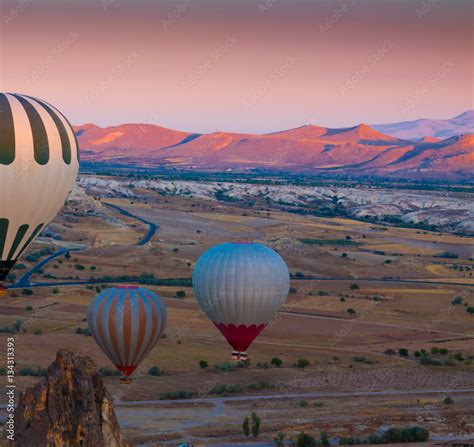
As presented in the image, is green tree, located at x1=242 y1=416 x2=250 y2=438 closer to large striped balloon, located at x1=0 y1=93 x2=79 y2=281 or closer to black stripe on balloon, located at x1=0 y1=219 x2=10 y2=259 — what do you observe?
large striped balloon, located at x1=0 y1=93 x2=79 y2=281

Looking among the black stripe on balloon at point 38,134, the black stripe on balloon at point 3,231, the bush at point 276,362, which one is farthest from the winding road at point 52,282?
the black stripe on balloon at point 38,134

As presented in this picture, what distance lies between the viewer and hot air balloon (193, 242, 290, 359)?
38.0 metres

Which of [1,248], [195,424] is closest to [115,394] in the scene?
[195,424]

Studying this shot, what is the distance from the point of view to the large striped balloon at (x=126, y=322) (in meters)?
36.4

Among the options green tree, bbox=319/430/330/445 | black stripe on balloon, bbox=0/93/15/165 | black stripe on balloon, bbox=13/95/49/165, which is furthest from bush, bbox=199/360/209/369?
black stripe on balloon, bbox=0/93/15/165

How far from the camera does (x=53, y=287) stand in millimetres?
68188

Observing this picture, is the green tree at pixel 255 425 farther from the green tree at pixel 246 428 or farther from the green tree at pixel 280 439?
the green tree at pixel 280 439

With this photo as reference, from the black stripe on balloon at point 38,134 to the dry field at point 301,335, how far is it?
33.4ft

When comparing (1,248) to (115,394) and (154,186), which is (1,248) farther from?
(154,186)

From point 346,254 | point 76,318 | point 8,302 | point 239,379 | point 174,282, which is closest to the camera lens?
point 239,379

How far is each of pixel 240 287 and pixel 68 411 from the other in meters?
15.7

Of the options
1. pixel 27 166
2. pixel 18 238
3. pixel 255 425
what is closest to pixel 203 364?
pixel 255 425

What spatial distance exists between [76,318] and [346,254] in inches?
1669

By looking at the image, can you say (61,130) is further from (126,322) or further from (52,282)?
(52,282)
